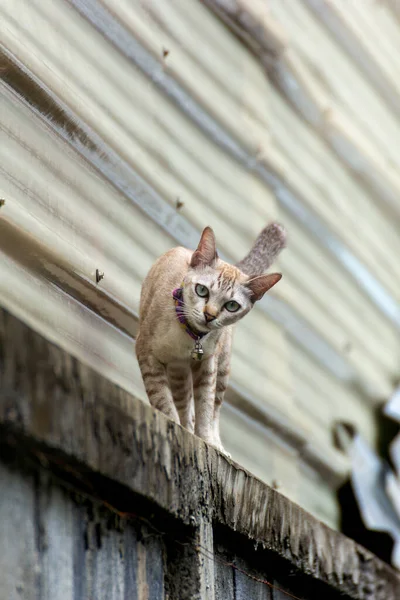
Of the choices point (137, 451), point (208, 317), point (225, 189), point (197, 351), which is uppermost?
point (225, 189)

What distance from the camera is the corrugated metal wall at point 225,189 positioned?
12.3ft

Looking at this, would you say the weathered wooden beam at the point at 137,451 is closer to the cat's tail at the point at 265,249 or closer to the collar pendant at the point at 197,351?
the collar pendant at the point at 197,351

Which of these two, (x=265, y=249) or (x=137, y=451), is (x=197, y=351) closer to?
(x=265, y=249)

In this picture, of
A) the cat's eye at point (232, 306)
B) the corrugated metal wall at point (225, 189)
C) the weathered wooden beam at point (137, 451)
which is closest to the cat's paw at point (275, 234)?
the cat's eye at point (232, 306)

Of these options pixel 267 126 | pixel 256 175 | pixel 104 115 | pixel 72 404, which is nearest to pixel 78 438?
pixel 72 404

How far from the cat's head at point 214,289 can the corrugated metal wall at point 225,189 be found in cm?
50

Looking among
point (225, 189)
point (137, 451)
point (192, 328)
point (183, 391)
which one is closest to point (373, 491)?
point (225, 189)

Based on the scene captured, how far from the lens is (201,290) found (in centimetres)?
363

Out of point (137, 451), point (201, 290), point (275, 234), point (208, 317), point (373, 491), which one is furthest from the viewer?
point (373, 491)

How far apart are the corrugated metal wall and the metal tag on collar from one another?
488 mm

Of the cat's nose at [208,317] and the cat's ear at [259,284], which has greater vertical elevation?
the cat's ear at [259,284]

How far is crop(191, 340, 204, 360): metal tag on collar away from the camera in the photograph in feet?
11.5

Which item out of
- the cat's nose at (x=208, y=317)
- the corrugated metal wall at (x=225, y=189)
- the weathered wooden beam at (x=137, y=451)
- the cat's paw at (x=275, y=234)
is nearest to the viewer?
the weathered wooden beam at (x=137, y=451)

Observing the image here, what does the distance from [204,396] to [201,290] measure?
0.48m
